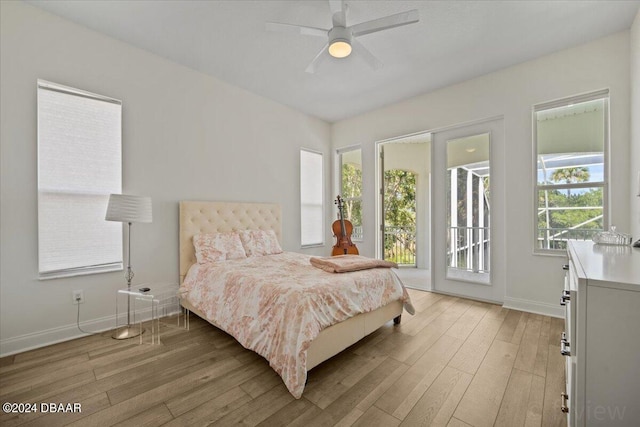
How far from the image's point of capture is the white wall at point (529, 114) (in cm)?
269

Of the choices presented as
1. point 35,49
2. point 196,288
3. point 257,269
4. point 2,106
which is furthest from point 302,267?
point 35,49

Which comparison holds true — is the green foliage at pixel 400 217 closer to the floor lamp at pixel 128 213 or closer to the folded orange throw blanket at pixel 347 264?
the folded orange throw blanket at pixel 347 264

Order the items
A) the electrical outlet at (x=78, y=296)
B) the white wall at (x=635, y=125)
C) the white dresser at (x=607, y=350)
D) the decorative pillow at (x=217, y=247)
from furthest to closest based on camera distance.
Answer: the decorative pillow at (x=217, y=247) < the electrical outlet at (x=78, y=296) < the white wall at (x=635, y=125) < the white dresser at (x=607, y=350)

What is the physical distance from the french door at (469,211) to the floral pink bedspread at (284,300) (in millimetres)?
1467

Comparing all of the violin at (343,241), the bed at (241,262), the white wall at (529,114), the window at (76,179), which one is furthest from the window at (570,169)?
the window at (76,179)

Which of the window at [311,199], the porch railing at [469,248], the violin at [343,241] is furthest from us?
the window at [311,199]

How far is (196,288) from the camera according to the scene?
284cm

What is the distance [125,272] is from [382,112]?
4216 millimetres

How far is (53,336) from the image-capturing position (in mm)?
2412

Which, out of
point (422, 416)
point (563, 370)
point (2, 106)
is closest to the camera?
point (422, 416)

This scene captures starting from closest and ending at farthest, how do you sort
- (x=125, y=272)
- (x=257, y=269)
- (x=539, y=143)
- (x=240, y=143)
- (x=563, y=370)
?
(x=563, y=370) → (x=257, y=269) → (x=125, y=272) → (x=539, y=143) → (x=240, y=143)

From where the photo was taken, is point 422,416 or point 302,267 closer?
point 422,416

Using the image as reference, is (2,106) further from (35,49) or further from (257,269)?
(257,269)

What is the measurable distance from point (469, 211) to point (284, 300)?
302 cm
